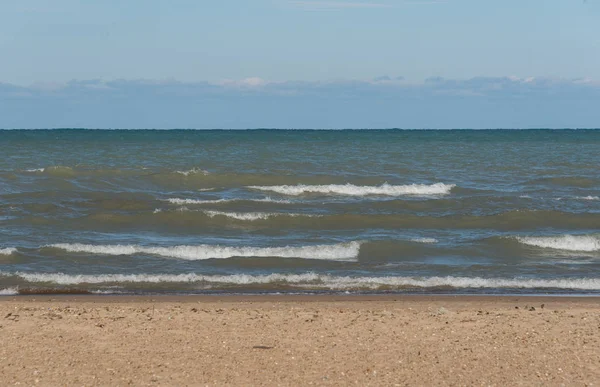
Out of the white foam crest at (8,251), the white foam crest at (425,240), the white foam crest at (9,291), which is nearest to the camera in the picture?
the white foam crest at (9,291)

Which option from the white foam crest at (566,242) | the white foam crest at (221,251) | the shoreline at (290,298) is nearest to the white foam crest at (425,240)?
the white foam crest at (221,251)

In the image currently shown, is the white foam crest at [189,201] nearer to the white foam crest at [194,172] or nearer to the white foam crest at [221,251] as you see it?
the white foam crest at [221,251]

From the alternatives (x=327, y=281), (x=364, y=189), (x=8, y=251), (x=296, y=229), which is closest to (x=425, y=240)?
(x=296, y=229)

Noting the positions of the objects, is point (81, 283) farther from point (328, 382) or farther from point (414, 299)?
point (328, 382)

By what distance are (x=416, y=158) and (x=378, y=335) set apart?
34953 millimetres

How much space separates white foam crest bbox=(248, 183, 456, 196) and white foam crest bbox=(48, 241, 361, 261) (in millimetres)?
10372

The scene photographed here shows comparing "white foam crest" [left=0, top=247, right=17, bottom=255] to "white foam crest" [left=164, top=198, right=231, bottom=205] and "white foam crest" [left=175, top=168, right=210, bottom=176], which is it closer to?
"white foam crest" [left=164, top=198, right=231, bottom=205]

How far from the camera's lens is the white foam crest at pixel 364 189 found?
2680cm

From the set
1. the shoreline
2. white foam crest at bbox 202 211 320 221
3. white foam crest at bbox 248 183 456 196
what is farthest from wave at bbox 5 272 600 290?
white foam crest at bbox 248 183 456 196

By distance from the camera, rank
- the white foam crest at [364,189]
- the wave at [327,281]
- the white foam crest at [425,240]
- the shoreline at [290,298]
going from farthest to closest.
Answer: the white foam crest at [364,189] → the white foam crest at [425,240] → the wave at [327,281] → the shoreline at [290,298]

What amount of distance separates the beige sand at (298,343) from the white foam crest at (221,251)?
4177mm

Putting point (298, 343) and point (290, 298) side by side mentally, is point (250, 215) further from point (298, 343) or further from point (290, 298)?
point (298, 343)

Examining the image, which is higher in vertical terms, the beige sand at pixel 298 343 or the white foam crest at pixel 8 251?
the beige sand at pixel 298 343

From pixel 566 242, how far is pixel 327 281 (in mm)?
6614
